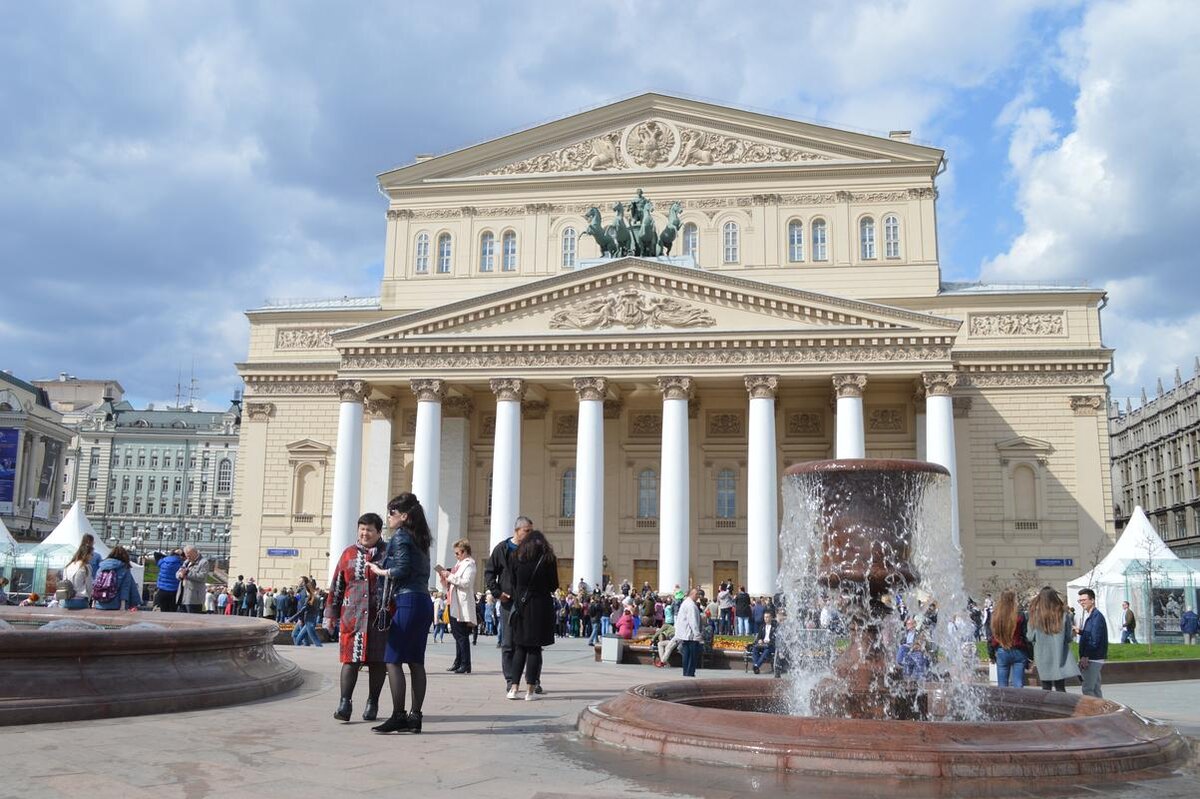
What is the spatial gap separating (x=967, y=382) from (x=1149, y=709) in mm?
27366

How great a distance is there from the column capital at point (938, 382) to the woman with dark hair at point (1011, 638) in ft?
74.4

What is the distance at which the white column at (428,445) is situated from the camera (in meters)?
35.6

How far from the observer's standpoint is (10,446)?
7094 centimetres

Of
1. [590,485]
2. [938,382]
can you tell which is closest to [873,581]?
[590,485]

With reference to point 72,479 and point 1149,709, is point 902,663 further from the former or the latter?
point 72,479

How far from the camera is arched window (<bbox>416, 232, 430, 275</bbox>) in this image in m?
45.5

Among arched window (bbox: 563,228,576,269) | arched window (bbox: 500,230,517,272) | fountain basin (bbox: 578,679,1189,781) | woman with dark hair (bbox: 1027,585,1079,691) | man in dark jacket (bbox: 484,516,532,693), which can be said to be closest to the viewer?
fountain basin (bbox: 578,679,1189,781)

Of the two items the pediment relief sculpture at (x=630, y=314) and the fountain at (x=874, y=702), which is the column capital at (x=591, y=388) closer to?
the pediment relief sculpture at (x=630, y=314)

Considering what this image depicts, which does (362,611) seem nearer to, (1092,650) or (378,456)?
(1092,650)

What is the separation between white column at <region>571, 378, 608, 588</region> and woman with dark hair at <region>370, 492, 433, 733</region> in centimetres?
2588

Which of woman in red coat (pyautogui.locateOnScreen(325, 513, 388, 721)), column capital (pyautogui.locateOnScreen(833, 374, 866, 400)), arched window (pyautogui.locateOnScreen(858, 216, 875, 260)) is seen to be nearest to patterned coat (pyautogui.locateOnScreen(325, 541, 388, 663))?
woman in red coat (pyautogui.locateOnScreen(325, 513, 388, 721))

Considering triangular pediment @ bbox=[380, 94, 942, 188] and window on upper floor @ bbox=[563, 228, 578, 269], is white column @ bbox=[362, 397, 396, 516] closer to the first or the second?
window on upper floor @ bbox=[563, 228, 578, 269]

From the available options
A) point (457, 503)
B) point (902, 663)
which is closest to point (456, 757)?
point (902, 663)

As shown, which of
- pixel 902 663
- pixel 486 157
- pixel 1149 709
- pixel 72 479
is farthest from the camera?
pixel 72 479
